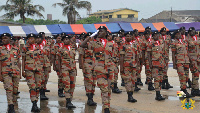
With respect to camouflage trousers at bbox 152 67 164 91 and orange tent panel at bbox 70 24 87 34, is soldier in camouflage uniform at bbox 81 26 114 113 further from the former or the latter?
orange tent panel at bbox 70 24 87 34

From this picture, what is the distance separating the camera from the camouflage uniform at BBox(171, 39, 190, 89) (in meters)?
9.03

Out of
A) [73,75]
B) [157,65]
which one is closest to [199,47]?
[157,65]

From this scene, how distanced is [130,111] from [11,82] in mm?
3004

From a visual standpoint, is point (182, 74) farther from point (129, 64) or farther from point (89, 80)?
point (89, 80)

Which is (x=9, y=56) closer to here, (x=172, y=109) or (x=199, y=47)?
(x=172, y=109)

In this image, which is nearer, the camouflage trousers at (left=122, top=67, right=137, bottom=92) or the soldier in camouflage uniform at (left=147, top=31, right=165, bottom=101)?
the camouflage trousers at (left=122, top=67, right=137, bottom=92)

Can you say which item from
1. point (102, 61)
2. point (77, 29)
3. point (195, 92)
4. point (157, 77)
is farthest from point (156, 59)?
point (77, 29)

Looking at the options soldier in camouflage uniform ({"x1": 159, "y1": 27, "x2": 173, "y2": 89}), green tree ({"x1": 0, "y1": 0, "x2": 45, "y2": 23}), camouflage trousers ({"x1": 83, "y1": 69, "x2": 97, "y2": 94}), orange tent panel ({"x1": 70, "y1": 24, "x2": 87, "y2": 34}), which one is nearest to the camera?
camouflage trousers ({"x1": 83, "y1": 69, "x2": 97, "y2": 94})

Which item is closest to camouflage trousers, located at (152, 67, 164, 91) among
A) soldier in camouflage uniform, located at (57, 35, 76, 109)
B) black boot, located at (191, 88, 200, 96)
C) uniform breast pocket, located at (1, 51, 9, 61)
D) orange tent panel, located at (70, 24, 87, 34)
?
black boot, located at (191, 88, 200, 96)

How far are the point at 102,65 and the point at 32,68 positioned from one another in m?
1.89

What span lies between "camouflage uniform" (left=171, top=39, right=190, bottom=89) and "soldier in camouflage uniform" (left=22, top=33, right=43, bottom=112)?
157 inches

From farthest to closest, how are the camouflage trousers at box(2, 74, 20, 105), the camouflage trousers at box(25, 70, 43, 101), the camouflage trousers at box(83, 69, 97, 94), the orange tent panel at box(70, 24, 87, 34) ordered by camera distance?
the orange tent panel at box(70, 24, 87, 34)
the camouflage trousers at box(83, 69, 97, 94)
the camouflage trousers at box(25, 70, 43, 101)
the camouflage trousers at box(2, 74, 20, 105)

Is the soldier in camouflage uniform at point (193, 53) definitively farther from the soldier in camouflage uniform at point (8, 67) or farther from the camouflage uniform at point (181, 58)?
the soldier in camouflage uniform at point (8, 67)

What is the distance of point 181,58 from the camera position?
9047 millimetres
